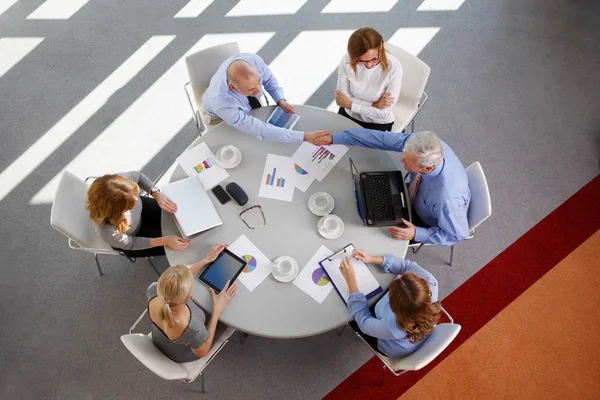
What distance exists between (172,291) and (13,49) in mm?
3619

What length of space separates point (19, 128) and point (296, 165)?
2.73m

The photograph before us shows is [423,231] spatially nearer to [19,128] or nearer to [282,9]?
[282,9]

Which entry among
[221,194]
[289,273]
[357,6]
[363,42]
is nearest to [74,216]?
[221,194]

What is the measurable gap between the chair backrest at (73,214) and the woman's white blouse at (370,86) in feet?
6.24

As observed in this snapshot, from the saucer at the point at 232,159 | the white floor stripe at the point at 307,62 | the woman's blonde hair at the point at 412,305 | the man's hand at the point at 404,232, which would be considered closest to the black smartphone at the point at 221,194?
the saucer at the point at 232,159

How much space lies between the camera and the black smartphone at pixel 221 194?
9.21 ft

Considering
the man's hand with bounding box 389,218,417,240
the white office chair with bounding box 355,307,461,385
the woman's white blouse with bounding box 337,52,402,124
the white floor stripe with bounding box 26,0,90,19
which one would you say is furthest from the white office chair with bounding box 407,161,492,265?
the white floor stripe with bounding box 26,0,90,19

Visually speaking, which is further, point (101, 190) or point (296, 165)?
point (296, 165)

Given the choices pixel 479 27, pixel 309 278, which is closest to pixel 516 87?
pixel 479 27

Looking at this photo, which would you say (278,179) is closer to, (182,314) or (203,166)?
(203,166)

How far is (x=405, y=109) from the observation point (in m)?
3.54

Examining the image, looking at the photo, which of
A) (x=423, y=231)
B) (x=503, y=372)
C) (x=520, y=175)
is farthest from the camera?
(x=520, y=175)

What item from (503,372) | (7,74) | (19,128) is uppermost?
(7,74)

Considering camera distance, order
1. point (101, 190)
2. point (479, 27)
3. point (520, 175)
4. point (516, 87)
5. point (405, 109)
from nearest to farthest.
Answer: point (101, 190)
point (405, 109)
point (520, 175)
point (516, 87)
point (479, 27)
